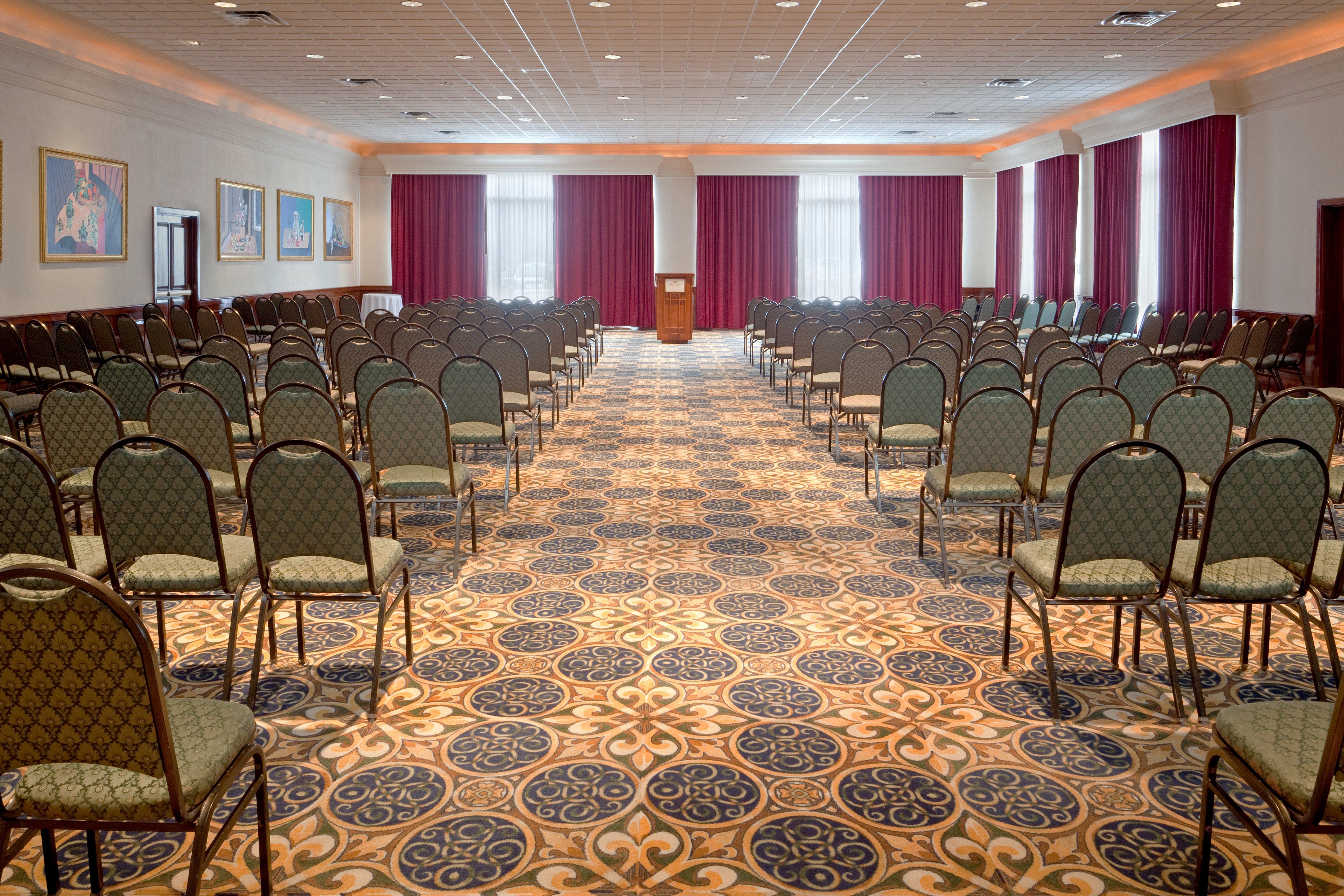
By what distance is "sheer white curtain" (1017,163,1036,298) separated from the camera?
20484mm

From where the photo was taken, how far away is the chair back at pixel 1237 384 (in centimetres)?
606

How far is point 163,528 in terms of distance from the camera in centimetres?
365

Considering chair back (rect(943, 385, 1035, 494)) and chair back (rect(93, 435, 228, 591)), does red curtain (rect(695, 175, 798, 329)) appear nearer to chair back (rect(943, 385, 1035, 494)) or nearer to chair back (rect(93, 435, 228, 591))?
chair back (rect(943, 385, 1035, 494))

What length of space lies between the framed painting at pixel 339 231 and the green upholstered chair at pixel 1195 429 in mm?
18328

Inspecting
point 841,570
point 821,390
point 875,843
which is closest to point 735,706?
point 875,843

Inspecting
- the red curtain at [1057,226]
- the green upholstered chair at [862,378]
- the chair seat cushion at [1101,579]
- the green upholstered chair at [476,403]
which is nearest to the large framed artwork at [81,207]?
the green upholstered chair at [476,403]

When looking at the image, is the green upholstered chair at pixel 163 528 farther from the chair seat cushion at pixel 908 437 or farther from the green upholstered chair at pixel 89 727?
the chair seat cushion at pixel 908 437

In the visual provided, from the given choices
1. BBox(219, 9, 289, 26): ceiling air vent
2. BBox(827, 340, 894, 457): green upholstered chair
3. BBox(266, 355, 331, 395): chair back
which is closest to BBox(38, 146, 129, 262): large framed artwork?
BBox(219, 9, 289, 26): ceiling air vent

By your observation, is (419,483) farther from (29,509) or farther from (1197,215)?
(1197,215)

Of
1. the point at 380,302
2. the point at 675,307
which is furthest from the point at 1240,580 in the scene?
the point at 380,302

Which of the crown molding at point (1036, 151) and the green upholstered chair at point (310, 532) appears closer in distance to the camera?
the green upholstered chair at point (310, 532)

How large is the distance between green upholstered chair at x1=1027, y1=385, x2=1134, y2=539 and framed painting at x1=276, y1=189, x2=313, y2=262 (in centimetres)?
1582

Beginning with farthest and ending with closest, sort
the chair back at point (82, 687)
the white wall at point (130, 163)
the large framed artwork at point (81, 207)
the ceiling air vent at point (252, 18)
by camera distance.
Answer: the large framed artwork at point (81, 207)
the white wall at point (130, 163)
the ceiling air vent at point (252, 18)
the chair back at point (82, 687)

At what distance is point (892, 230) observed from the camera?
2353 cm
